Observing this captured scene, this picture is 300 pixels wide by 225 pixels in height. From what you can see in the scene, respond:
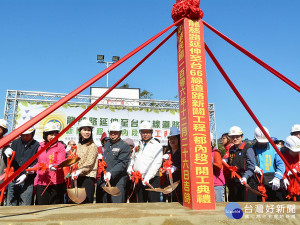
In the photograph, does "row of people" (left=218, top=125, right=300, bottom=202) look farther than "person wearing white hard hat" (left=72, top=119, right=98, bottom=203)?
Yes

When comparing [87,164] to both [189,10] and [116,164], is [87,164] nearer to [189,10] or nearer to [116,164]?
[116,164]

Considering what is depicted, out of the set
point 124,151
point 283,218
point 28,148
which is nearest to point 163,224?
point 283,218

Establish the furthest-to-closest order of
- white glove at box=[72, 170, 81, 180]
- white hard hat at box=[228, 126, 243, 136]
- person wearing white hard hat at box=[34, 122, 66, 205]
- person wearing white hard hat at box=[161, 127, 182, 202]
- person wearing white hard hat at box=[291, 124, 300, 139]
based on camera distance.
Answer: person wearing white hard hat at box=[291, 124, 300, 139] → white hard hat at box=[228, 126, 243, 136] → person wearing white hard hat at box=[161, 127, 182, 202] → person wearing white hard hat at box=[34, 122, 66, 205] → white glove at box=[72, 170, 81, 180]

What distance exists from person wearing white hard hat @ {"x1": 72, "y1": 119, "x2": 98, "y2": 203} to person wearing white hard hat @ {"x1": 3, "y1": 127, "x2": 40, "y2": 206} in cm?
79

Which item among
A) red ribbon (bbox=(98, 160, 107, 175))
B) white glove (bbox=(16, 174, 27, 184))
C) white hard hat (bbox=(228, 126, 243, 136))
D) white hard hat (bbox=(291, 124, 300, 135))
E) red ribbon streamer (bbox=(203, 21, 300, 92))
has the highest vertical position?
red ribbon streamer (bbox=(203, 21, 300, 92))

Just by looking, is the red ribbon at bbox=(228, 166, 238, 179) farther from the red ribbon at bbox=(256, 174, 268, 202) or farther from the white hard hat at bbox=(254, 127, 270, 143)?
the white hard hat at bbox=(254, 127, 270, 143)

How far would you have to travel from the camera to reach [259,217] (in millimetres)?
2229

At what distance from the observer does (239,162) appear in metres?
4.46

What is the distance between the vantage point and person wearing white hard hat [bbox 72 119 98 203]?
378 cm

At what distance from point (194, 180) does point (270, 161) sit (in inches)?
80.2

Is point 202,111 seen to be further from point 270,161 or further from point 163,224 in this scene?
point 270,161

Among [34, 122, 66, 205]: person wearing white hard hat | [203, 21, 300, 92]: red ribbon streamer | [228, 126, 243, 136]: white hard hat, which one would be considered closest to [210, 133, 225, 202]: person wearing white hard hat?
[228, 126, 243, 136]: white hard hat

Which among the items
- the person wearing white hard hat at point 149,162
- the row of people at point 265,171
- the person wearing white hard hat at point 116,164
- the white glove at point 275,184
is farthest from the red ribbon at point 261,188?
the person wearing white hard hat at point 116,164

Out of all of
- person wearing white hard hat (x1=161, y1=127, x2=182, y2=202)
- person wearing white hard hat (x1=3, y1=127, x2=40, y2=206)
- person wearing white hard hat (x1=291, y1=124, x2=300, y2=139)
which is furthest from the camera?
person wearing white hard hat (x1=291, y1=124, x2=300, y2=139)
